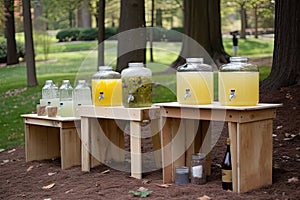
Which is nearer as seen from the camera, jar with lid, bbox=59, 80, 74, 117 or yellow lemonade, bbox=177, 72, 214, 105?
yellow lemonade, bbox=177, 72, 214, 105

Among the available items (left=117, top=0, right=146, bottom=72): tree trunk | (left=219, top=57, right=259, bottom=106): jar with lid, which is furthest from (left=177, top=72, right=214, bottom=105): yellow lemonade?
(left=117, top=0, right=146, bottom=72): tree trunk

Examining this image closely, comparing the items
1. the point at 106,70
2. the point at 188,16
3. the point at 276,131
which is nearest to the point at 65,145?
the point at 106,70

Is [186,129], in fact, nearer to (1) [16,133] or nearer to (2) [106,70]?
(2) [106,70]

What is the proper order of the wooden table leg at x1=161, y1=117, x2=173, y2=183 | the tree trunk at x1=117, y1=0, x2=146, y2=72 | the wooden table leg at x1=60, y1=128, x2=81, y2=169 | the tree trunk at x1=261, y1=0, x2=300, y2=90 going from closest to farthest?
the wooden table leg at x1=161, y1=117, x2=173, y2=183 < the wooden table leg at x1=60, y1=128, x2=81, y2=169 < the tree trunk at x1=261, y1=0, x2=300, y2=90 < the tree trunk at x1=117, y1=0, x2=146, y2=72

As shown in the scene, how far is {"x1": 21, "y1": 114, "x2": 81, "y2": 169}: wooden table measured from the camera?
6.09m

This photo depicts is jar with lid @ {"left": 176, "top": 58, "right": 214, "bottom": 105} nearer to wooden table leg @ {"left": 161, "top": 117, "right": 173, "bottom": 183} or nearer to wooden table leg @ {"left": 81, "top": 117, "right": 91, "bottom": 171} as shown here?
wooden table leg @ {"left": 161, "top": 117, "right": 173, "bottom": 183}

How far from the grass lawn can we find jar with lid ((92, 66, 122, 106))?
3.58 meters

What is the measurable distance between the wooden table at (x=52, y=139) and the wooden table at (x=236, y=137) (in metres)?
1.39

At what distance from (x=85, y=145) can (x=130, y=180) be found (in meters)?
0.80

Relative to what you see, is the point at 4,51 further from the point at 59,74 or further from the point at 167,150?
the point at 167,150

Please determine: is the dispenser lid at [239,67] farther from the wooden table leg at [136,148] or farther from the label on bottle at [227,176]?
the wooden table leg at [136,148]

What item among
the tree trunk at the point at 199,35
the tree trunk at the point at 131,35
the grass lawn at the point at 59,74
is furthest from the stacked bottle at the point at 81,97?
the tree trunk at the point at 199,35

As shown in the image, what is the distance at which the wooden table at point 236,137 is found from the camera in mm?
4570

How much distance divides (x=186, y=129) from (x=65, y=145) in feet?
5.10
